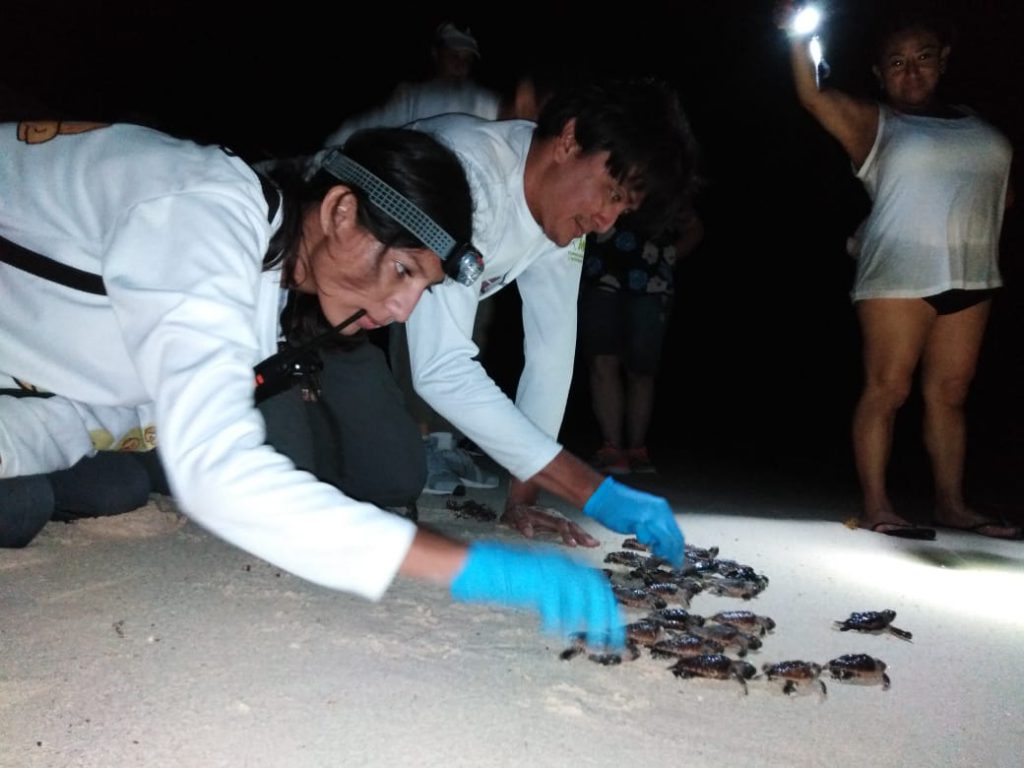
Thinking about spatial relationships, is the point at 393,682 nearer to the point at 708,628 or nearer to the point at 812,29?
the point at 708,628

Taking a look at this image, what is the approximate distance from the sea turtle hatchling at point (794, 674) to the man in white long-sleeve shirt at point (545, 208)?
420 mm

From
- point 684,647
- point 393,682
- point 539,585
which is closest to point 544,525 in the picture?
point 684,647

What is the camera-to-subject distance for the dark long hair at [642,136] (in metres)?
2.02

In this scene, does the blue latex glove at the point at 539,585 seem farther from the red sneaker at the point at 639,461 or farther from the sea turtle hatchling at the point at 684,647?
the red sneaker at the point at 639,461

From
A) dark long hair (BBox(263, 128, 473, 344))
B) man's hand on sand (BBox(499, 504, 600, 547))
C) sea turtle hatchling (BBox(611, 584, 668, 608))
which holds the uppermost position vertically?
dark long hair (BBox(263, 128, 473, 344))

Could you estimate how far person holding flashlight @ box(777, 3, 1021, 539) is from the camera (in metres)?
3.03

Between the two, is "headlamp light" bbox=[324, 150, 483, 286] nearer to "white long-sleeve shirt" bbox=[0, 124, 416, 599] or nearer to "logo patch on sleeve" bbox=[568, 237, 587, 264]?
"white long-sleeve shirt" bbox=[0, 124, 416, 599]

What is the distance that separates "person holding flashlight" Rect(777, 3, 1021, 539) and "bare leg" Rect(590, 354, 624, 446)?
138 centimetres

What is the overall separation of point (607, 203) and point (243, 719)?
55.7 inches

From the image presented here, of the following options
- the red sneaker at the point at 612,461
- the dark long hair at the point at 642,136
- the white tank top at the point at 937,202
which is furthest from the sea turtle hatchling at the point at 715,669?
the red sneaker at the point at 612,461

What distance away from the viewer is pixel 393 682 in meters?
1.48

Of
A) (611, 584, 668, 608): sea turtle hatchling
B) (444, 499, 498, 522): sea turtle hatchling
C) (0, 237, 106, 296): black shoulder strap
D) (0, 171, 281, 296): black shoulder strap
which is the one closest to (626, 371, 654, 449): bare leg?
(444, 499, 498, 522): sea turtle hatchling

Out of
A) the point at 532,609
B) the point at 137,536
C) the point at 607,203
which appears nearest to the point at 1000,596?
the point at 532,609

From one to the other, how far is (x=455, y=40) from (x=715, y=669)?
2.77m
